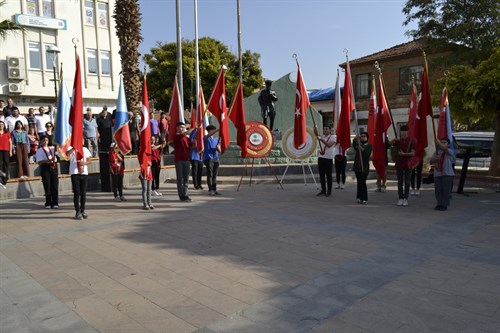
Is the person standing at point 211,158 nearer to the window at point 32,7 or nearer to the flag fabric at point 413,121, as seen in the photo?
the flag fabric at point 413,121

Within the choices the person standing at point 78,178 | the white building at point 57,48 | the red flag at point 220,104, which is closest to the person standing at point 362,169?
the red flag at point 220,104

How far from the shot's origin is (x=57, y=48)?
93.4 ft

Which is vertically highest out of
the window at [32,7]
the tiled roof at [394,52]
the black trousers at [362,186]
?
the window at [32,7]

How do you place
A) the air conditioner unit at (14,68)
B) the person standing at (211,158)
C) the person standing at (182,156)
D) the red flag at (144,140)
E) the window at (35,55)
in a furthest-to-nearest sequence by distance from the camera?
the window at (35,55) < the air conditioner unit at (14,68) < the person standing at (211,158) < the person standing at (182,156) < the red flag at (144,140)

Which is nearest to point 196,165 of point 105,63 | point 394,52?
point 105,63

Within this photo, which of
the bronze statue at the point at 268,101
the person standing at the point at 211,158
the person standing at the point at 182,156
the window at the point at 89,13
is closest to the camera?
the person standing at the point at 182,156

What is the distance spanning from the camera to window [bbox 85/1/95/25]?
32.9 m

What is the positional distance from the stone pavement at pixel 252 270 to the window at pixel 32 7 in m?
25.9

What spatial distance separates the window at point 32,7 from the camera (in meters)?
29.6

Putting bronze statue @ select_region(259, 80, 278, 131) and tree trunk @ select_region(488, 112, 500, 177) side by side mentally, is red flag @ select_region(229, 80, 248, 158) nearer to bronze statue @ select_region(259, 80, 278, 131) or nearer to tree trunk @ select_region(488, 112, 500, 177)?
bronze statue @ select_region(259, 80, 278, 131)

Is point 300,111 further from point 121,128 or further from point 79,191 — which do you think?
point 79,191

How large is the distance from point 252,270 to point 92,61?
32430 millimetres

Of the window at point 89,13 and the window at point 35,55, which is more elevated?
the window at point 89,13

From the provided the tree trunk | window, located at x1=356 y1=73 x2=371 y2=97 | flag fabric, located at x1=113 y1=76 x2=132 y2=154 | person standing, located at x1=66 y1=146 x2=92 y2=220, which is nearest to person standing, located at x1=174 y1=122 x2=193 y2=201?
flag fabric, located at x1=113 y1=76 x2=132 y2=154
